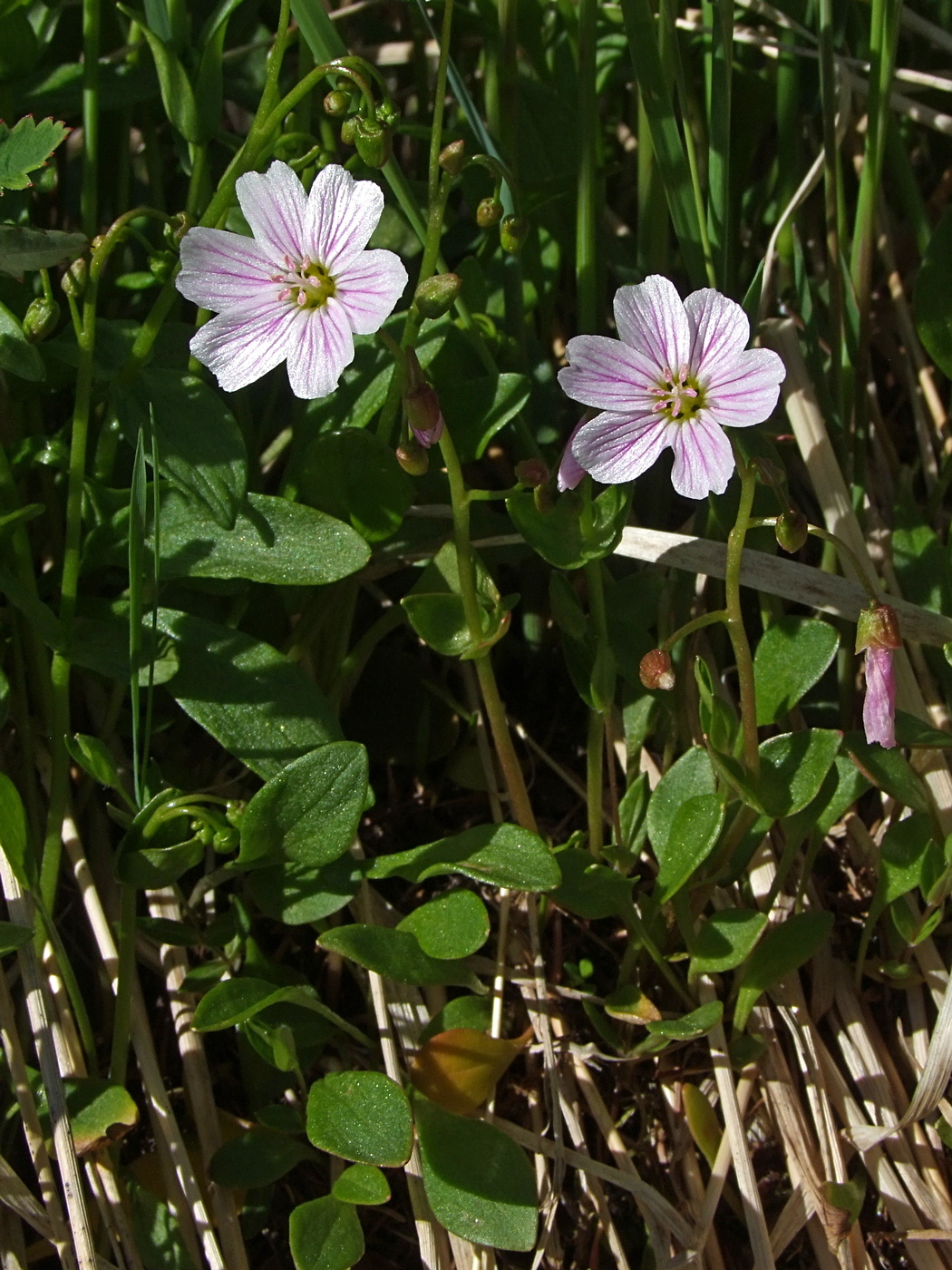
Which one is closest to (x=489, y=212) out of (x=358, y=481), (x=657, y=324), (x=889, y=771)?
(x=657, y=324)

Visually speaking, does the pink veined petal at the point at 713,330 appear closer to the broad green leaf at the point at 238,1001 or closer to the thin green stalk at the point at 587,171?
the thin green stalk at the point at 587,171

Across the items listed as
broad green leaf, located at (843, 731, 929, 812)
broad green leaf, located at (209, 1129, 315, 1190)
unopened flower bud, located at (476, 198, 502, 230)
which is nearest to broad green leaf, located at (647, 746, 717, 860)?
broad green leaf, located at (843, 731, 929, 812)

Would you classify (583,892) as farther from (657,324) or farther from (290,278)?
(290,278)

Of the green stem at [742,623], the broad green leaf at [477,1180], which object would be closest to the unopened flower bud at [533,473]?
the green stem at [742,623]

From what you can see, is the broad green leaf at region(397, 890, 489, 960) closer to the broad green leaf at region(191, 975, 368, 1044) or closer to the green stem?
the broad green leaf at region(191, 975, 368, 1044)

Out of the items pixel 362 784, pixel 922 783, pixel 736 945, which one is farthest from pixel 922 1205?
pixel 362 784
